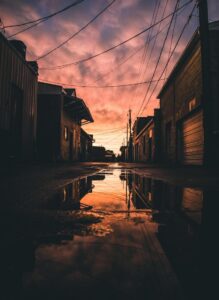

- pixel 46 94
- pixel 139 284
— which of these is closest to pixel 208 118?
pixel 139 284

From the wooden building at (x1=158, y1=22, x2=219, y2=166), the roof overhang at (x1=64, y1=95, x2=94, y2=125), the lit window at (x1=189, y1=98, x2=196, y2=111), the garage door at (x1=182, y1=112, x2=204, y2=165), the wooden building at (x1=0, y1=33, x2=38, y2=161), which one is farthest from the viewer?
the roof overhang at (x1=64, y1=95, x2=94, y2=125)

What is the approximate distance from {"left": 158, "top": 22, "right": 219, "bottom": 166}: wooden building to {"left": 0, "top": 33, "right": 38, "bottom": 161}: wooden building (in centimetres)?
653

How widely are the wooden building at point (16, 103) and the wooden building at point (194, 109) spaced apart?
6.53 m

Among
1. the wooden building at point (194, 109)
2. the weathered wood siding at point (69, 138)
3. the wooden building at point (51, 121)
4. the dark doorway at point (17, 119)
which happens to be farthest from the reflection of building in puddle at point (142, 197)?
the weathered wood siding at point (69, 138)

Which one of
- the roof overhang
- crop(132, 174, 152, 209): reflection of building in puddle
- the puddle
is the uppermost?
the roof overhang

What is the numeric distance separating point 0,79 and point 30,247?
7.63 metres

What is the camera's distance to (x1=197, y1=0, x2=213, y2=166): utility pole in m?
7.95

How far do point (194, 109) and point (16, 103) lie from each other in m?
7.61

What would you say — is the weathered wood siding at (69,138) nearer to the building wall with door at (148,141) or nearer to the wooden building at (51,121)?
the wooden building at (51,121)

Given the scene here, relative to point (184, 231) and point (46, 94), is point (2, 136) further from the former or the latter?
point (46, 94)

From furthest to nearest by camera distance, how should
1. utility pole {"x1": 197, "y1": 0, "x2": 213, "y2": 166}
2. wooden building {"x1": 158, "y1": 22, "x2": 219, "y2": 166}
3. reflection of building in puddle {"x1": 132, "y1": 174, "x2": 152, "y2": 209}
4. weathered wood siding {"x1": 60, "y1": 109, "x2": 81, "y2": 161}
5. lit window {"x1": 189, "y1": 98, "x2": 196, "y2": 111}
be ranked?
weathered wood siding {"x1": 60, "y1": 109, "x2": 81, "y2": 161}
lit window {"x1": 189, "y1": 98, "x2": 196, "y2": 111}
wooden building {"x1": 158, "y1": 22, "x2": 219, "y2": 166}
utility pole {"x1": 197, "y1": 0, "x2": 213, "y2": 166}
reflection of building in puddle {"x1": 132, "y1": 174, "x2": 152, "y2": 209}

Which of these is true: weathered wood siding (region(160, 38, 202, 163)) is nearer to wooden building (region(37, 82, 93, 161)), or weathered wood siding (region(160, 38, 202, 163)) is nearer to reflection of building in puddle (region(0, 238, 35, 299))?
wooden building (region(37, 82, 93, 161))

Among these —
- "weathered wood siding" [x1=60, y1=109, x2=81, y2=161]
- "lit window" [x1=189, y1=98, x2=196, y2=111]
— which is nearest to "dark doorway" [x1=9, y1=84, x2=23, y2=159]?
"lit window" [x1=189, y1=98, x2=196, y2=111]

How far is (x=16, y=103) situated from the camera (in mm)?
8883
